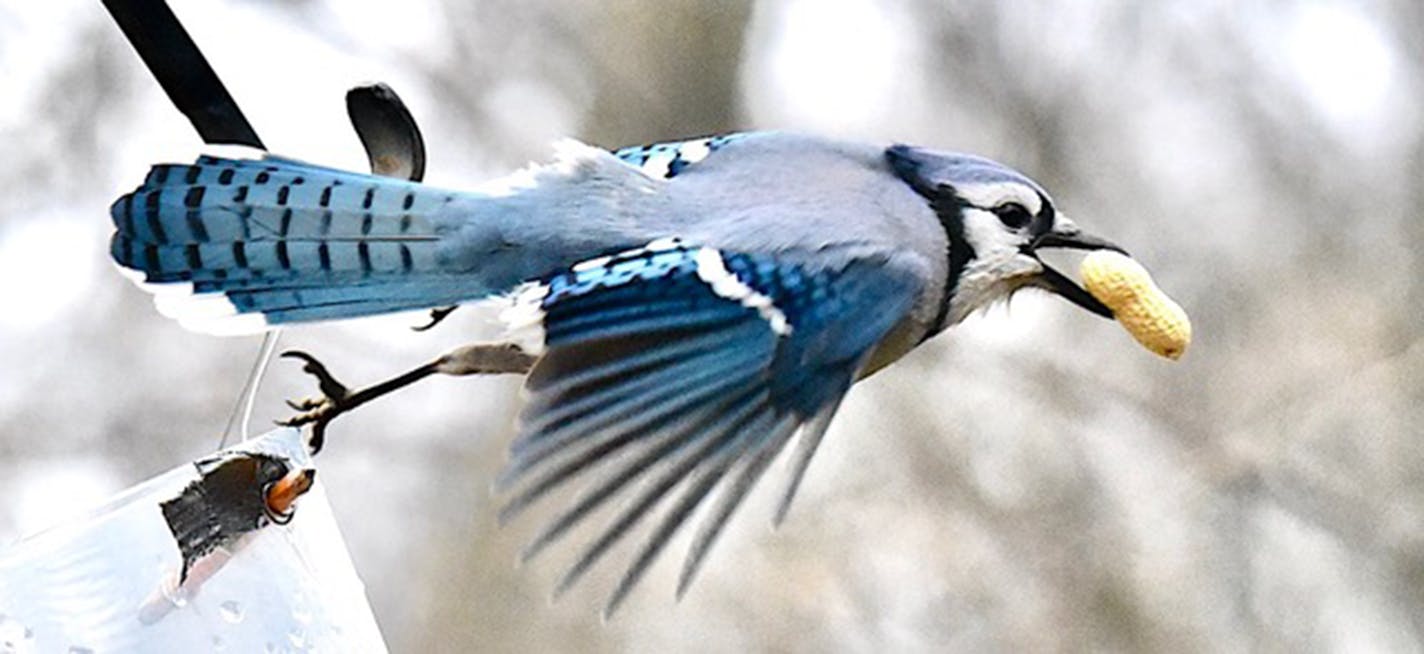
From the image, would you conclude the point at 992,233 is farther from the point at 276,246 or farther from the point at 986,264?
the point at 276,246

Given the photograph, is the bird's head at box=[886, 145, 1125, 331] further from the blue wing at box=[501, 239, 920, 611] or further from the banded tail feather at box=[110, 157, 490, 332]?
the banded tail feather at box=[110, 157, 490, 332]

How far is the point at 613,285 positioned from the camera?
0.56m

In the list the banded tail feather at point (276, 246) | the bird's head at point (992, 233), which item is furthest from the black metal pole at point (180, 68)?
the bird's head at point (992, 233)

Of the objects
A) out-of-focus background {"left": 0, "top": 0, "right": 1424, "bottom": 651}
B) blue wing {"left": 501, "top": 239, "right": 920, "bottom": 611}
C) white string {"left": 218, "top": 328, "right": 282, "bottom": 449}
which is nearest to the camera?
blue wing {"left": 501, "top": 239, "right": 920, "bottom": 611}

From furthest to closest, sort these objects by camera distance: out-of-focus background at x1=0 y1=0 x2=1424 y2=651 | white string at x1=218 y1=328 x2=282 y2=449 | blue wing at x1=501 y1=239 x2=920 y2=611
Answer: out-of-focus background at x1=0 y1=0 x2=1424 y2=651 → white string at x1=218 y1=328 x2=282 y2=449 → blue wing at x1=501 y1=239 x2=920 y2=611

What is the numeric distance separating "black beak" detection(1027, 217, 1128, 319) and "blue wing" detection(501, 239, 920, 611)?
0.07m

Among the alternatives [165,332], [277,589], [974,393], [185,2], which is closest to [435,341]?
[165,332]

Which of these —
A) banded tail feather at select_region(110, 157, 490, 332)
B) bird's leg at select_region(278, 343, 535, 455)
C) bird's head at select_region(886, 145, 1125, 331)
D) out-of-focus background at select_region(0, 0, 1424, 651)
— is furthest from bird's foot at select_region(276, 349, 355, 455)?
out-of-focus background at select_region(0, 0, 1424, 651)

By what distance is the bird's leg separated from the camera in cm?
62

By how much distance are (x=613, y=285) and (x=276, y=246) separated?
10 cm

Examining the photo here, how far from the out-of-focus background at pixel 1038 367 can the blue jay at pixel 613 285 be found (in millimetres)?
913

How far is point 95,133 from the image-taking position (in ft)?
4.78

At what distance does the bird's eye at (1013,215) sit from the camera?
628 mm

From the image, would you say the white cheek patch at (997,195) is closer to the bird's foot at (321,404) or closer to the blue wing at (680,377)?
the blue wing at (680,377)
